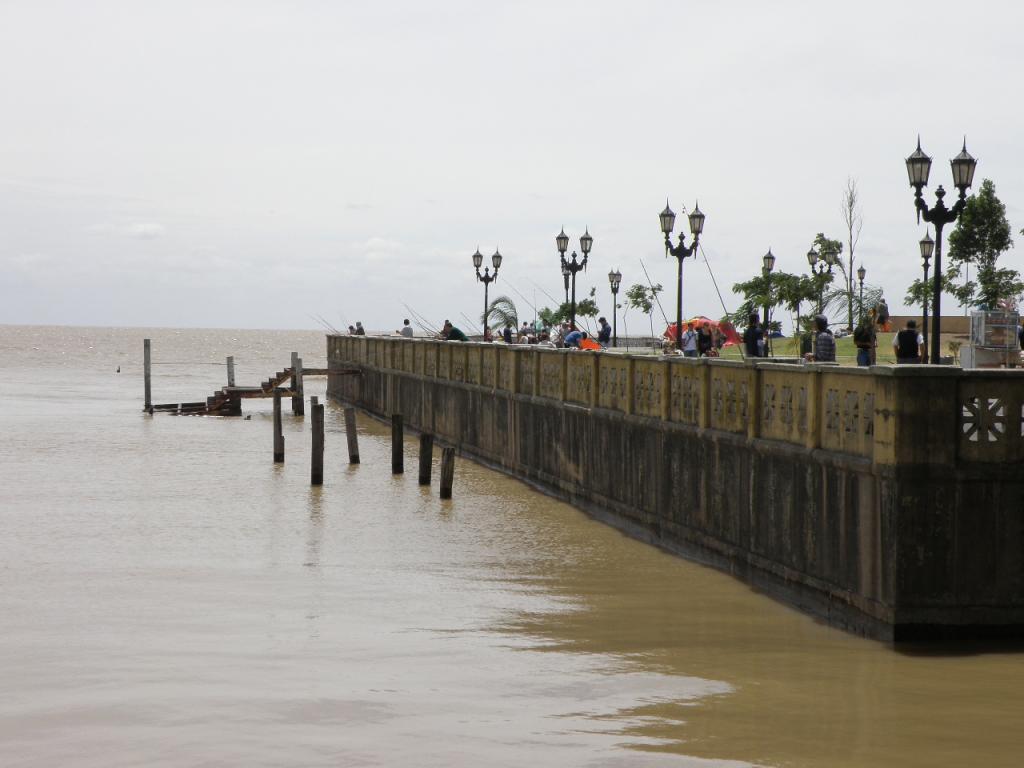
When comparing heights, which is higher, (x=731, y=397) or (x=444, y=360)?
(x=444, y=360)

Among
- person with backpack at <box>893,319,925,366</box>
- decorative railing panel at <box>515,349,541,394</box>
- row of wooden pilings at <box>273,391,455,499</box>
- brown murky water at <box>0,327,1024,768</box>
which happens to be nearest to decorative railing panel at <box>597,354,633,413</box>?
brown murky water at <box>0,327,1024,768</box>

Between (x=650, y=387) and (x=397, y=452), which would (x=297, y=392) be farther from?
(x=650, y=387)

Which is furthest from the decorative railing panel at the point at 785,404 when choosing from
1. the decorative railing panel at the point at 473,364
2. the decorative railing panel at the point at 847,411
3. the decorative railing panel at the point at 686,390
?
the decorative railing panel at the point at 473,364

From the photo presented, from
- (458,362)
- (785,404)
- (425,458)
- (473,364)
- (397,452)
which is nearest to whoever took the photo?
(785,404)

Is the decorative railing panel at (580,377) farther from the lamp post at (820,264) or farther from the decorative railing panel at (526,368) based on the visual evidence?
the lamp post at (820,264)

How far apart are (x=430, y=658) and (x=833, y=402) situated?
408cm

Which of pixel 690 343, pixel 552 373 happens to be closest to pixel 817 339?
pixel 552 373

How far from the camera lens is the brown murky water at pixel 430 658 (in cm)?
956

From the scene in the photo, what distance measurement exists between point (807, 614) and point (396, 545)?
705 cm

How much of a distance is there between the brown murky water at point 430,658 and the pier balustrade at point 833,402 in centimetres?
158

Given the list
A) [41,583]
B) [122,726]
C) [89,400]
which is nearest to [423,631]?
[122,726]

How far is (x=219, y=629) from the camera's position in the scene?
517 inches

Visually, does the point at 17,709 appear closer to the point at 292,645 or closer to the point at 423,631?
the point at 292,645

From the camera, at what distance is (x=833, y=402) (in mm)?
12914
